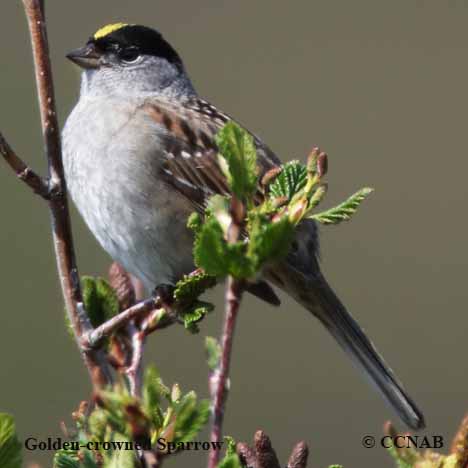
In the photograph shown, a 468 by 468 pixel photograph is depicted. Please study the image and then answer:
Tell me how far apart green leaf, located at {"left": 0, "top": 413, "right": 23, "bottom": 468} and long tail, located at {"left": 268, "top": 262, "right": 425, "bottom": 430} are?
4.35 feet

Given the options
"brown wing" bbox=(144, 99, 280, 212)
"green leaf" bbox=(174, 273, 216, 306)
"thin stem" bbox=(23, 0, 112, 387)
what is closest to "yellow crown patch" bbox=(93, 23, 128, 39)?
"brown wing" bbox=(144, 99, 280, 212)

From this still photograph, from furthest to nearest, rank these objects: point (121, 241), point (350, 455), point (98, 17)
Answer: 1. point (98, 17)
2. point (350, 455)
3. point (121, 241)

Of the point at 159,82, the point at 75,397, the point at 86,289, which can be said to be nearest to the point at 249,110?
the point at 75,397

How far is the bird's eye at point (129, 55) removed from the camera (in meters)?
2.54

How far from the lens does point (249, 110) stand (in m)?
6.02

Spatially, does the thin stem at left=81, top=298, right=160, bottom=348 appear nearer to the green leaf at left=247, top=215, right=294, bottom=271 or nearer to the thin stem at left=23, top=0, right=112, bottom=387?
the thin stem at left=23, top=0, right=112, bottom=387

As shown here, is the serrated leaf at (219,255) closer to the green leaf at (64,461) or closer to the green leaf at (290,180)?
the green leaf at (290,180)

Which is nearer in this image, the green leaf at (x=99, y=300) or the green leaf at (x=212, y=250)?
the green leaf at (x=212, y=250)

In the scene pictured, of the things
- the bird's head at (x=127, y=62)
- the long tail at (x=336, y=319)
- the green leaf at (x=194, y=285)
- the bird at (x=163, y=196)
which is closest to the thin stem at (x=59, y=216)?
the green leaf at (x=194, y=285)

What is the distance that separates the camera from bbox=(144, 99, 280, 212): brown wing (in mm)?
2162

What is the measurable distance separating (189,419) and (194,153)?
148 centimetres

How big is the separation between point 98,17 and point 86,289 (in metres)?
4.52

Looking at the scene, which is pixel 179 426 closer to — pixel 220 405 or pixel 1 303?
pixel 220 405

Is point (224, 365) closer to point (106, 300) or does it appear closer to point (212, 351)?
point (212, 351)
